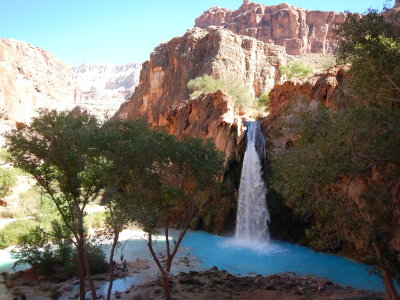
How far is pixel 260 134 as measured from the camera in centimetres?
2855

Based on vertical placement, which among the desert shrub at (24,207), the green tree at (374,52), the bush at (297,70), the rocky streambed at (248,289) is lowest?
the rocky streambed at (248,289)

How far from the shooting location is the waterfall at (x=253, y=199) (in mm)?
25756

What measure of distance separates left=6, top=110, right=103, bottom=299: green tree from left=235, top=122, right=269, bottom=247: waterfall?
16.3 metres

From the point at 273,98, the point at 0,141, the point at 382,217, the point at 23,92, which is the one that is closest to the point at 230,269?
the point at 382,217

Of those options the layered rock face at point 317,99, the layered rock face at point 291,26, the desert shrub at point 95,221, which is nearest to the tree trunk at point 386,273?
the layered rock face at point 317,99

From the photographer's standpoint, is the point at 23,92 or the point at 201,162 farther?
the point at 23,92

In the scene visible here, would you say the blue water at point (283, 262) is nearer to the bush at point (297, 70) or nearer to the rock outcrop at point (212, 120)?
the rock outcrop at point (212, 120)

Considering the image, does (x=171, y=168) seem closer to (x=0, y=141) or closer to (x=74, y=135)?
(x=74, y=135)

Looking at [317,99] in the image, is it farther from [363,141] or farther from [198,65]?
[198,65]

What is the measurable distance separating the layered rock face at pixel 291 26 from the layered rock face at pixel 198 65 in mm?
30570

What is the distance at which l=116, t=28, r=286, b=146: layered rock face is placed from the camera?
2389 inches

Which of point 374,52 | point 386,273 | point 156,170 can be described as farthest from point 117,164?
point 374,52

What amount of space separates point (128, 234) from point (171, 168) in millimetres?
19023

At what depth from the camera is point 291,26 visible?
322 feet
